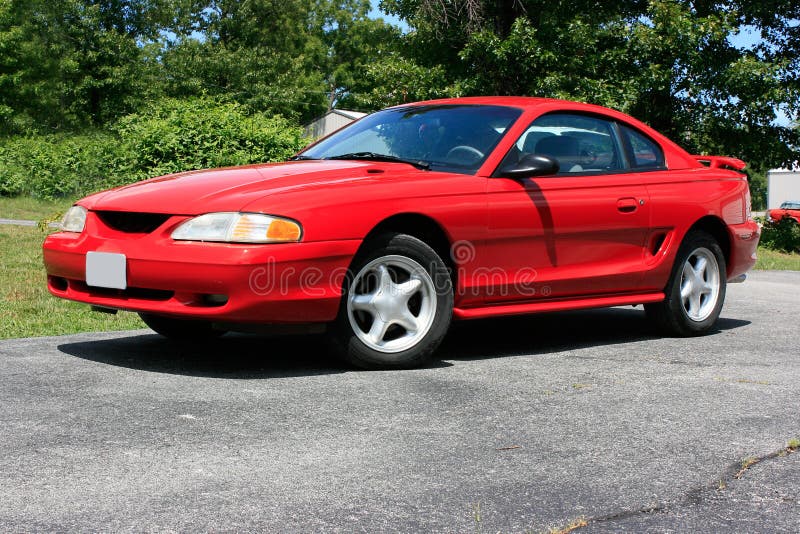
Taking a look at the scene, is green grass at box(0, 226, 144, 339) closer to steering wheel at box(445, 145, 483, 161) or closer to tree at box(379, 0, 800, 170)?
steering wheel at box(445, 145, 483, 161)

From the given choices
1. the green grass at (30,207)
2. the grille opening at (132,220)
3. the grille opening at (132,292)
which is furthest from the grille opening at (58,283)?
the green grass at (30,207)

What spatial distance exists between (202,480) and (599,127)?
412 cm

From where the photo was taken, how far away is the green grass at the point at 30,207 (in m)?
21.8

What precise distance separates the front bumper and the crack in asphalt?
2.14 m

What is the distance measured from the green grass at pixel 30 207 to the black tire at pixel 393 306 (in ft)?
56.1

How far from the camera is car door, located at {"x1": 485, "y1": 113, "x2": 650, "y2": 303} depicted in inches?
227

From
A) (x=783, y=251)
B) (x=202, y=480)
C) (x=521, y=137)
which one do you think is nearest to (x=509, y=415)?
(x=202, y=480)

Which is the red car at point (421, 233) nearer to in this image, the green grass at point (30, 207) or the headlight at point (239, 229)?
the headlight at point (239, 229)

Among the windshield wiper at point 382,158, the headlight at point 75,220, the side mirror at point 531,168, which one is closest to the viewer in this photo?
the headlight at point 75,220

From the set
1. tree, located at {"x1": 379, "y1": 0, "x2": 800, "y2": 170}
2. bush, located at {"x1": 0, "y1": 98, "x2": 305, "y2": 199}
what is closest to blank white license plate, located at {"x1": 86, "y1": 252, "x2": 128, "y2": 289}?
bush, located at {"x1": 0, "y1": 98, "x2": 305, "y2": 199}

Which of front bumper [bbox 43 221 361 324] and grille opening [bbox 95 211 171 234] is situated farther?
grille opening [bbox 95 211 171 234]

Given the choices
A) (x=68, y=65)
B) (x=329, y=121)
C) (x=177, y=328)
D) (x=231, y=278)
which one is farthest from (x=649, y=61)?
(x=329, y=121)

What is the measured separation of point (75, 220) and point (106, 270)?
1.68 feet

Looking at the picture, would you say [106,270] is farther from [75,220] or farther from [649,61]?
[649,61]
